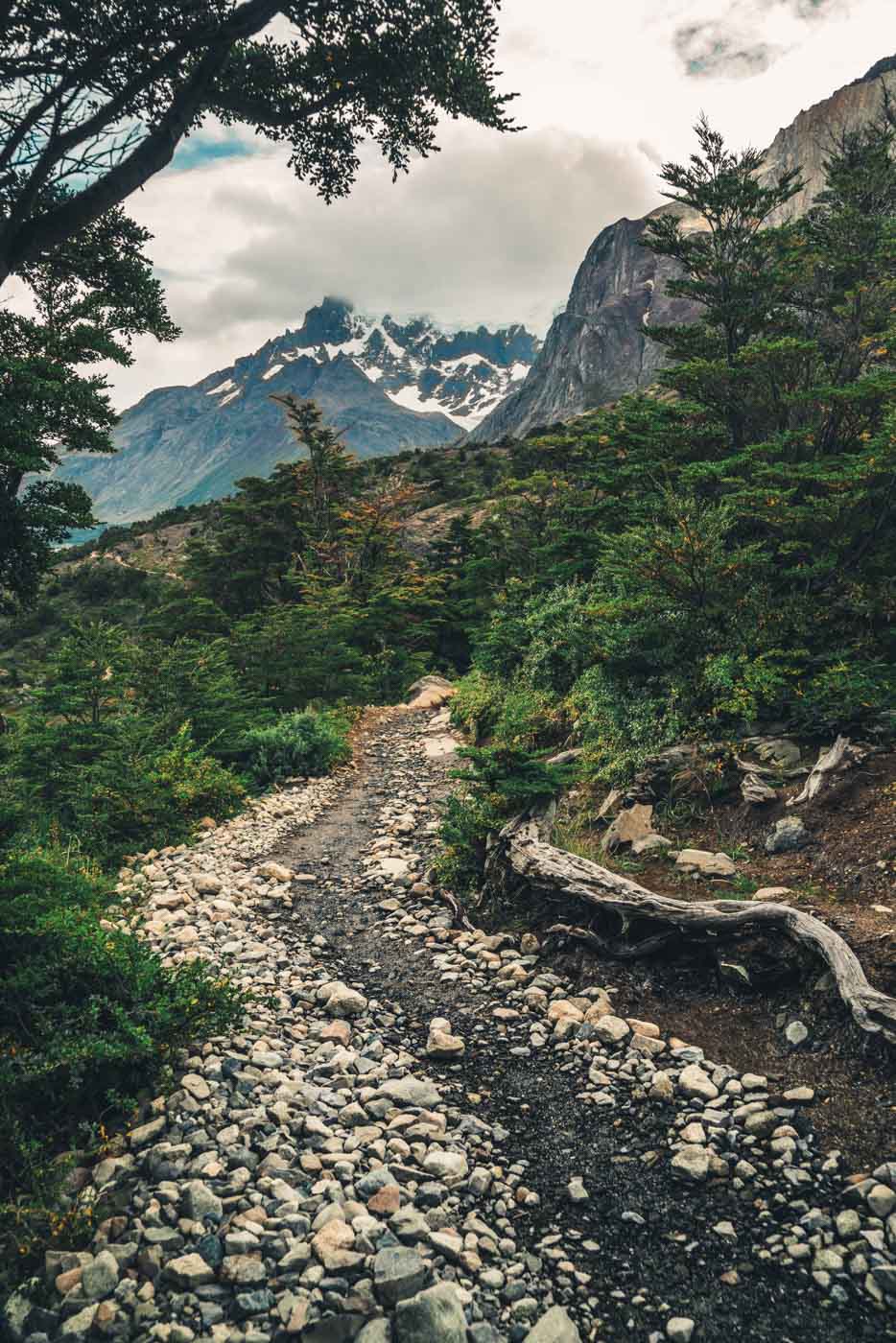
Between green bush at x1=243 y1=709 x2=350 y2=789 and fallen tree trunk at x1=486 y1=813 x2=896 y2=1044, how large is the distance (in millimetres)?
6293

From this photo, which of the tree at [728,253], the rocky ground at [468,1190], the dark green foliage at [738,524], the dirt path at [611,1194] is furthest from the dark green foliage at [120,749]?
the tree at [728,253]

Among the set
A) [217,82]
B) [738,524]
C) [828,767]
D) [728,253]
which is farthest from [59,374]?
[728,253]

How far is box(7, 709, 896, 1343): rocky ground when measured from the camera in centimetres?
258

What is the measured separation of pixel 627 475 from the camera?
15.8 metres

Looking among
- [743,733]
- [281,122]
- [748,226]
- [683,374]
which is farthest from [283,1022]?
[748,226]

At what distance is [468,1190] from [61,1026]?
235cm

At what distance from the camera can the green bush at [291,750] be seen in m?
12.0

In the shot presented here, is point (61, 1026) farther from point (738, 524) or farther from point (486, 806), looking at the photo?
point (738, 524)

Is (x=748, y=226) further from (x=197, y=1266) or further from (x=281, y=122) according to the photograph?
(x=197, y=1266)

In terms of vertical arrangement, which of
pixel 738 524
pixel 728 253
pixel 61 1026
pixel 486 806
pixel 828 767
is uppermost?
pixel 728 253

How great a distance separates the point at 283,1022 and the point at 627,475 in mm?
14435

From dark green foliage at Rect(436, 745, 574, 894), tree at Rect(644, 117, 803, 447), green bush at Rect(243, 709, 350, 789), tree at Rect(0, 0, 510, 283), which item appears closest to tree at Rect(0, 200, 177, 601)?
tree at Rect(0, 0, 510, 283)

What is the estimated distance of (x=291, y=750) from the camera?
40.9 feet

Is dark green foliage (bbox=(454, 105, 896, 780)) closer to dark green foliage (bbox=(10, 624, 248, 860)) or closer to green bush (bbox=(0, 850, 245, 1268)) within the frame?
dark green foliage (bbox=(10, 624, 248, 860))
